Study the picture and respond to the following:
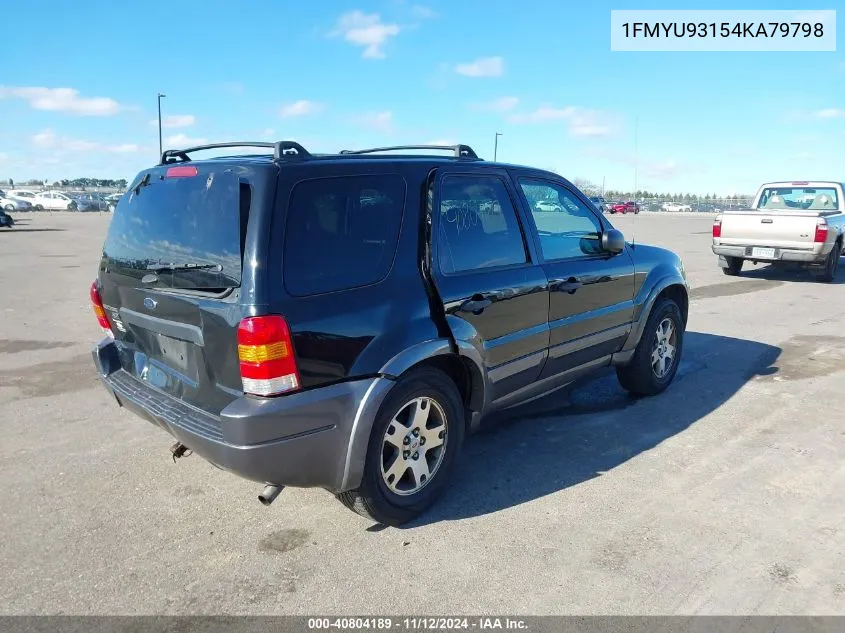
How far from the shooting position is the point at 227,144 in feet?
11.7

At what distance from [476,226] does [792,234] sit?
34.0ft

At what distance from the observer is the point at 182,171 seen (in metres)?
3.22

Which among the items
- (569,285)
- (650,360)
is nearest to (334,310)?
(569,285)

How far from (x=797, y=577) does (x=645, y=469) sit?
1159 millimetres

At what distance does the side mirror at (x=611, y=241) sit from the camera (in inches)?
175

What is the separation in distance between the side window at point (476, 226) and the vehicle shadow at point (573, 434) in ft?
4.13

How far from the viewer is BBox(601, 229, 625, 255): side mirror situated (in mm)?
4434

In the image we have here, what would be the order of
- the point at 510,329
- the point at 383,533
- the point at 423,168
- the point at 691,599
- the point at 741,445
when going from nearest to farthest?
1. the point at 691,599
2. the point at 383,533
3. the point at 423,168
4. the point at 510,329
5. the point at 741,445

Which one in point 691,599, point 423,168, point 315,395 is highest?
point 423,168

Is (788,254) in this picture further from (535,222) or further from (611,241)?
(535,222)

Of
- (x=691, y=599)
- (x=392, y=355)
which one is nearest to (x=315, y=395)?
(x=392, y=355)

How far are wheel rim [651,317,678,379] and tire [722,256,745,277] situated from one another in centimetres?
862

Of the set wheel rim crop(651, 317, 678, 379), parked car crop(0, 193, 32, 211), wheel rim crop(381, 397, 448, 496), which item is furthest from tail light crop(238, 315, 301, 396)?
parked car crop(0, 193, 32, 211)

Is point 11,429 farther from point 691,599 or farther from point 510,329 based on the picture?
point 691,599
